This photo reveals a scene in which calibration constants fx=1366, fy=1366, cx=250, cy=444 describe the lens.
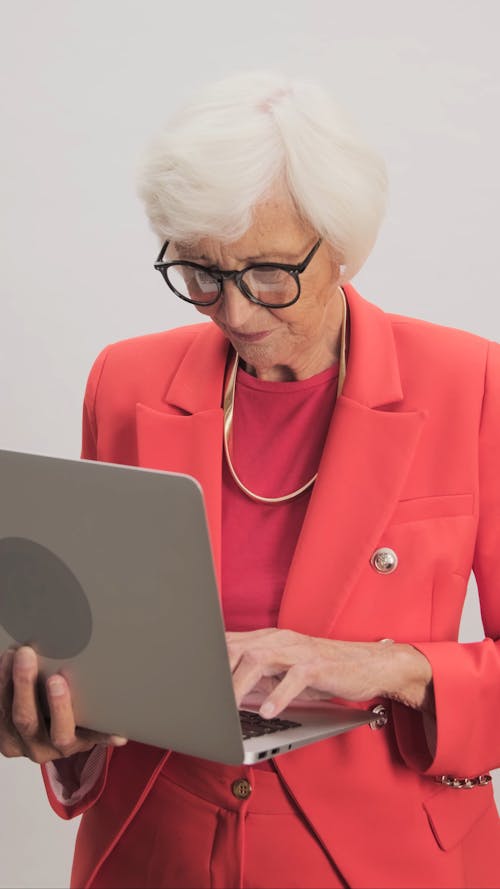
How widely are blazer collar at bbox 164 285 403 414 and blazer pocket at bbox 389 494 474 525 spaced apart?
0.48ft

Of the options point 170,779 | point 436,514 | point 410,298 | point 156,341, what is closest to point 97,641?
point 170,779

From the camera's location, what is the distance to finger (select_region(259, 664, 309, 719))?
5.09ft

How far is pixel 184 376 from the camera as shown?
6.60 ft

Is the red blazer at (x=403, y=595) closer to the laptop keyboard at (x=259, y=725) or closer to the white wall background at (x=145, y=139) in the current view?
the laptop keyboard at (x=259, y=725)

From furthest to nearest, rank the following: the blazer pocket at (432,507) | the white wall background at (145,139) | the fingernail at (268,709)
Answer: the white wall background at (145,139) < the blazer pocket at (432,507) < the fingernail at (268,709)

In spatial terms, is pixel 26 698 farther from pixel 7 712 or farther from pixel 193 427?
pixel 193 427

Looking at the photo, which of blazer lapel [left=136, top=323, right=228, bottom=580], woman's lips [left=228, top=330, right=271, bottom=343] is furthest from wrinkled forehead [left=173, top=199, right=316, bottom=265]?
blazer lapel [left=136, top=323, right=228, bottom=580]

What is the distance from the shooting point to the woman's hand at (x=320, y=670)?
1.59 meters

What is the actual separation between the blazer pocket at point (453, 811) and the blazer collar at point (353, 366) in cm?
53

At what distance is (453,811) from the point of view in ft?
5.95

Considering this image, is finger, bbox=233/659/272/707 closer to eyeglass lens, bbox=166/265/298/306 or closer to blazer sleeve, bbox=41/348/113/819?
blazer sleeve, bbox=41/348/113/819

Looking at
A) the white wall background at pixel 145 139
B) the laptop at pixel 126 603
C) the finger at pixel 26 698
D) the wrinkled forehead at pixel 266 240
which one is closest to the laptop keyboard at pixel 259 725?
the laptop at pixel 126 603

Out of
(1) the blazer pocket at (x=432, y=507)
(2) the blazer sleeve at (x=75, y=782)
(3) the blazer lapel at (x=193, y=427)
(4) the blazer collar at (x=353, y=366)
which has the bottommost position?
(2) the blazer sleeve at (x=75, y=782)

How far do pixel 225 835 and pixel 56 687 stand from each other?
0.35 m
